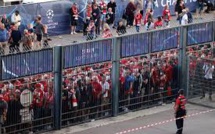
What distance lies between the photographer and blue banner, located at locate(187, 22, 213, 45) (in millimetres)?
32312

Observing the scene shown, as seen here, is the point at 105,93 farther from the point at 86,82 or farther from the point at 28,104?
the point at 28,104

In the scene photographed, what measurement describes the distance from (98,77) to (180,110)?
3.49 m

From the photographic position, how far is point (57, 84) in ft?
94.3

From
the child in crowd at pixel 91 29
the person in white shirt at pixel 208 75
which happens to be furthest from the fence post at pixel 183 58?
the child in crowd at pixel 91 29

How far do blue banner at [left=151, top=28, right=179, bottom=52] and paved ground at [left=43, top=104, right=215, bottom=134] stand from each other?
7.45ft

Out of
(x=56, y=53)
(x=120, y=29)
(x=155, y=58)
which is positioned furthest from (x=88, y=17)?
(x=56, y=53)

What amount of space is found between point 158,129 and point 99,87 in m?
2.54

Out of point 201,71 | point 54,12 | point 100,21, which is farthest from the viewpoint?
point 100,21

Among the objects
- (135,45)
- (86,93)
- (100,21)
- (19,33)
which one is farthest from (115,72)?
(100,21)

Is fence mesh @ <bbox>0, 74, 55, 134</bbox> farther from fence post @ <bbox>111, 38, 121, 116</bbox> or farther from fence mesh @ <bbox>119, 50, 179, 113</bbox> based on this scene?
fence mesh @ <bbox>119, 50, 179, 113</bbox>

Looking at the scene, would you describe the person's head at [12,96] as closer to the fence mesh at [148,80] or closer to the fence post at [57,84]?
the fence post at [57,84]

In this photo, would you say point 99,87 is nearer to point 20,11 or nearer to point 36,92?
point 36,92

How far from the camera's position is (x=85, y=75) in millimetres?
29422

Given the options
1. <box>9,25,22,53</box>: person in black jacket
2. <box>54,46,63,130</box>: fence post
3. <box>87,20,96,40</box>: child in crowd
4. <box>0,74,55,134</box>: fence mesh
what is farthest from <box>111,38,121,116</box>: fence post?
<box>87,20,96,40</box>: child in crowd
